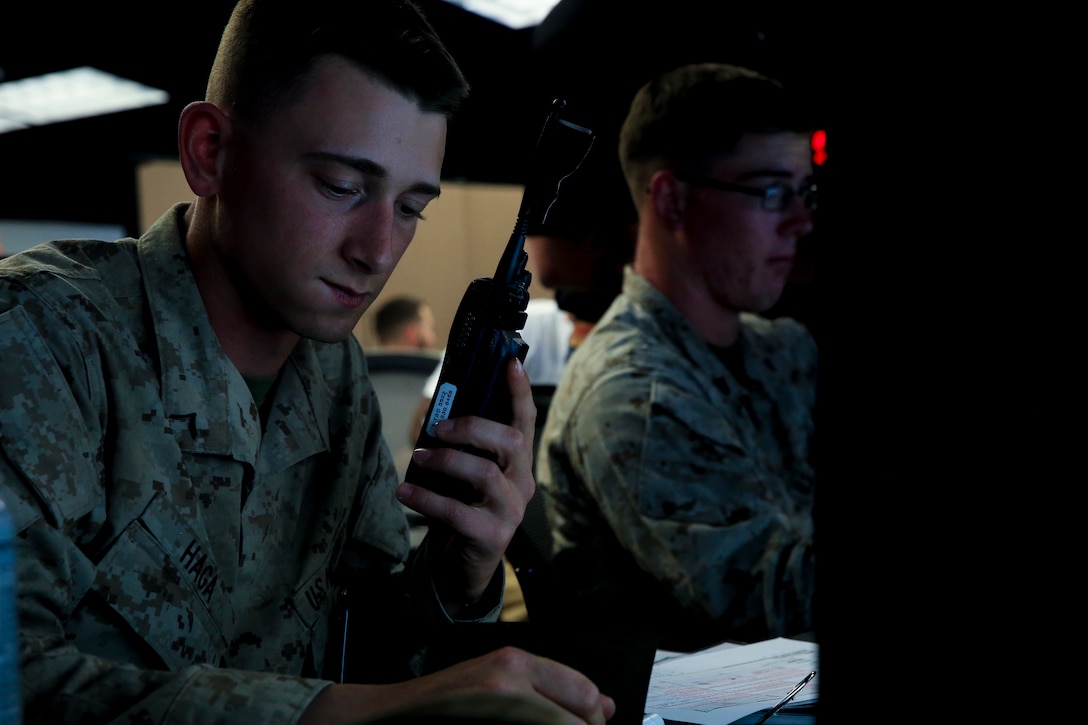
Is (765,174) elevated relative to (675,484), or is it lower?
elevated

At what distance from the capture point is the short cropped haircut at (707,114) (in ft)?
6.02

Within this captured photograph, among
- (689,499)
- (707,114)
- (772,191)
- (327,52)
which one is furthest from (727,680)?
(707,114)

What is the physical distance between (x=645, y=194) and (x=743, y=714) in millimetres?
1250

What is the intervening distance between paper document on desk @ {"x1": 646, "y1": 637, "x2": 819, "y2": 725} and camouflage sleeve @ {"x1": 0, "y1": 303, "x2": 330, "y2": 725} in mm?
378

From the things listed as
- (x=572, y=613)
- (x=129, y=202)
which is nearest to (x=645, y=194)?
(x=572, y=613)

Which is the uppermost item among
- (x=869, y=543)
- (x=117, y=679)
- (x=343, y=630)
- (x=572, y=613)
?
(x=869, y=543)

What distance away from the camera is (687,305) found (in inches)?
73.4

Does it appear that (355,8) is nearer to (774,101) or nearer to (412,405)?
(774,101)

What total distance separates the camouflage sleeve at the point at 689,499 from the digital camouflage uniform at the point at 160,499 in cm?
47

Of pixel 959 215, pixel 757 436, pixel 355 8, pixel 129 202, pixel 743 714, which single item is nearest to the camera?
pixel 959 215

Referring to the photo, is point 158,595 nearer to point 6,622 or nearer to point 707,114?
point 6,622

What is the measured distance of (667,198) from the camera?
1907 mm

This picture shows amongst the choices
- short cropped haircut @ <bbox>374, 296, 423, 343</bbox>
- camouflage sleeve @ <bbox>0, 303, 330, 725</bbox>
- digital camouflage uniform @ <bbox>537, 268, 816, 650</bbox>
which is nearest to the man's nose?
camouflage sleeve @ <bbox>0, 303, 330, 725</bbox>

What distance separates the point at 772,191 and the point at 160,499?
1.29 meters
